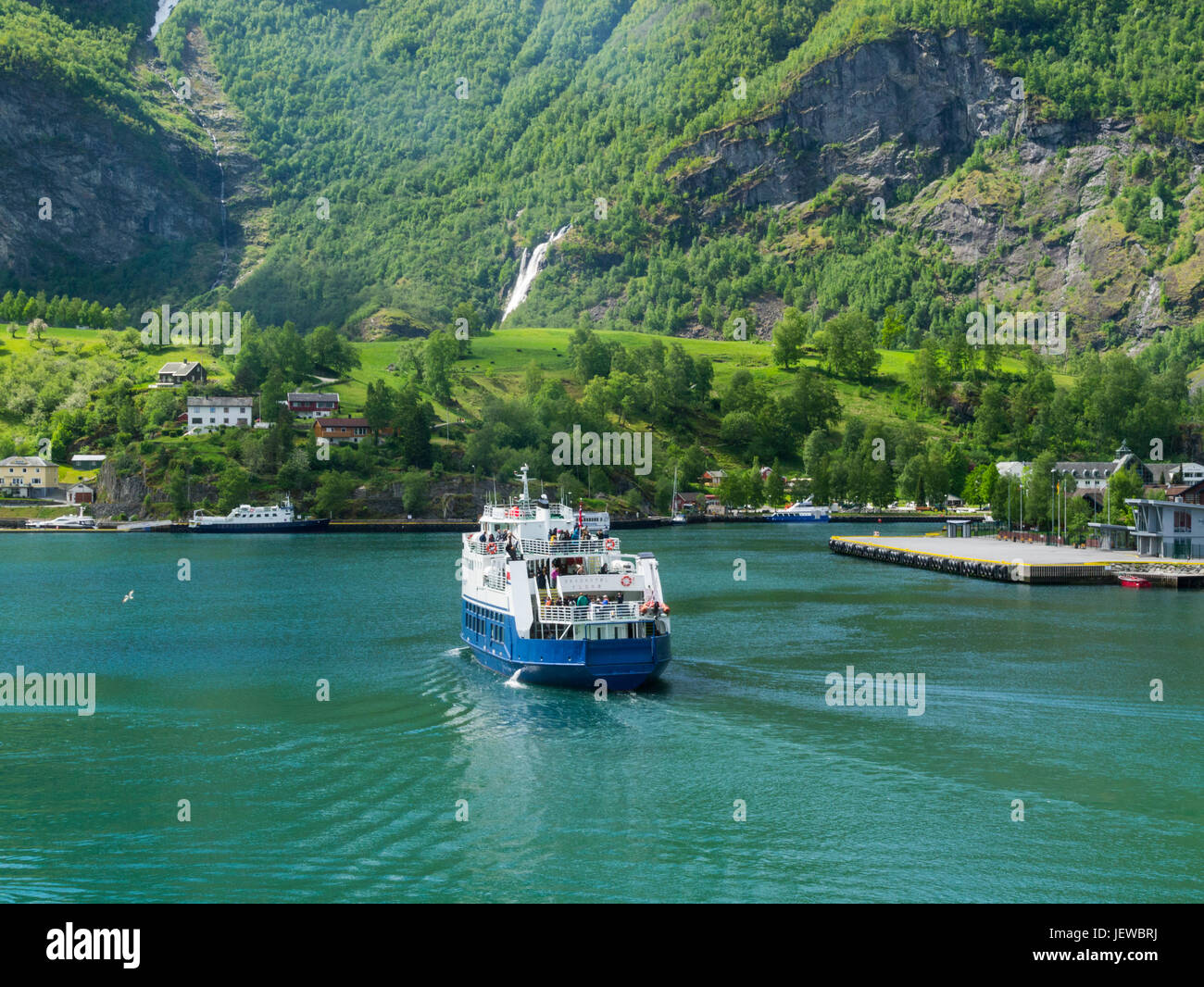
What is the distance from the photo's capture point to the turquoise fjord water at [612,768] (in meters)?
34.8

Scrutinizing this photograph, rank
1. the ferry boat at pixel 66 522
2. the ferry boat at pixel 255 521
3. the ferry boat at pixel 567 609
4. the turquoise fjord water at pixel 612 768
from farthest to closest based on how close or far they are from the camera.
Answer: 1. the ferry boat at pixel 66 522
2. the ferry boat at pixel 255 521
3. the ferry boat at pixel 567 609
4. the turquoise fjord water at pixel 612 768

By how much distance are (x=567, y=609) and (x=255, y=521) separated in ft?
462

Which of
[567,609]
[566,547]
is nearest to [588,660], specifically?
[567,609]

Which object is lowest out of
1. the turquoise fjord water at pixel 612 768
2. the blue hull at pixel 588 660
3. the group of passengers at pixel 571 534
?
the turquoise fjord water at pixel 612 768

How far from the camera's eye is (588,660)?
5509 cm

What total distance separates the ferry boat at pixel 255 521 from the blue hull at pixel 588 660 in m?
134

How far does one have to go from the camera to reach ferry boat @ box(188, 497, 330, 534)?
18338cm

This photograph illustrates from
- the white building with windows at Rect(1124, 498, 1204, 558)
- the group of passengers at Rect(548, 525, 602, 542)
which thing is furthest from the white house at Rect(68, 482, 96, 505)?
the white building with windows at Rect(1124, 498, 1204, 558)

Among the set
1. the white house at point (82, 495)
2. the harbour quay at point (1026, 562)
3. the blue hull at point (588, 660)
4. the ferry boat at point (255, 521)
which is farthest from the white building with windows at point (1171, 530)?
the white house at point (82, 495)

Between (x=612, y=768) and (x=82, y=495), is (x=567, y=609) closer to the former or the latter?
(x=612, y=768)

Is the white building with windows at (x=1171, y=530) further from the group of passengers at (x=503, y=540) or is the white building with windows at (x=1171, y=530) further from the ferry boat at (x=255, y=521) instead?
the ferry boat at (x=255, y=521)

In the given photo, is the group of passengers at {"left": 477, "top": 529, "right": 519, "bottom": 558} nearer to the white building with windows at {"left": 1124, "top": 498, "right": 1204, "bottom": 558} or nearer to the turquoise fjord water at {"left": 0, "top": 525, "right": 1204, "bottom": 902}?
the turquoise fjord water at {"left": 0, "top": 525, "right": 1204, "bottom": 902}

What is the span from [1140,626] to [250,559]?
93.3 m
